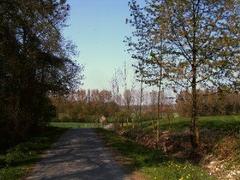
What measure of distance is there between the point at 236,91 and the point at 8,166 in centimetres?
1059

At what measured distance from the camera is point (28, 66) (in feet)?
97.3

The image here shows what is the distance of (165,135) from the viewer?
1251 inches

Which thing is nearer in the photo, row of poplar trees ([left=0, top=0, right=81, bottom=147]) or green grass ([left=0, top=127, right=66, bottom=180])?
green grass ([left=0, top=127, right=66, bottom=180])

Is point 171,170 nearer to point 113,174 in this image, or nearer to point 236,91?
point 113,174

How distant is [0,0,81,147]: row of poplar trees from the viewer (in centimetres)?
2084

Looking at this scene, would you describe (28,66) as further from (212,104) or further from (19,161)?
(212,104)

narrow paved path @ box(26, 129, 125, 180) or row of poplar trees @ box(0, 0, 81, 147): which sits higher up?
row of poplar trees @ box(0, 0, 81, 147)

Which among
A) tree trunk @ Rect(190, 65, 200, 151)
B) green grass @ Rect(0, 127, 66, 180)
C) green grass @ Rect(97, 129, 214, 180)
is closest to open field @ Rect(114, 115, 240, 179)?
tree trunk @ Rect(190, 65, 200, 151)

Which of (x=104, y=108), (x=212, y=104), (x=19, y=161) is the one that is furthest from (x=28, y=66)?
(x=104, y=108)

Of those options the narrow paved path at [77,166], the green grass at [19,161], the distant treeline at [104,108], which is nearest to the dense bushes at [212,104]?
the distant treeline at [104,108]

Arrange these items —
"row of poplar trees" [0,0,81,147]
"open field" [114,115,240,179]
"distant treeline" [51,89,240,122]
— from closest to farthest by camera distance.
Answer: "open field" [114,115,240,179], "row of poplar trees" [0,0,81,147], "distant treeline" [51,89,240,122]

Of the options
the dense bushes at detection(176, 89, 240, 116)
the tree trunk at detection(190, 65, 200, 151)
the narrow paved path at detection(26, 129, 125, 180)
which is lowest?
the narrow paved path at detection(26, 129, 125, 180)

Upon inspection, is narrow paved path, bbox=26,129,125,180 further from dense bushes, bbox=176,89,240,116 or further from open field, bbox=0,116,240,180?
dense bushes, bbox=176,89,240,116

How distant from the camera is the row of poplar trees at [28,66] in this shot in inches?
821
